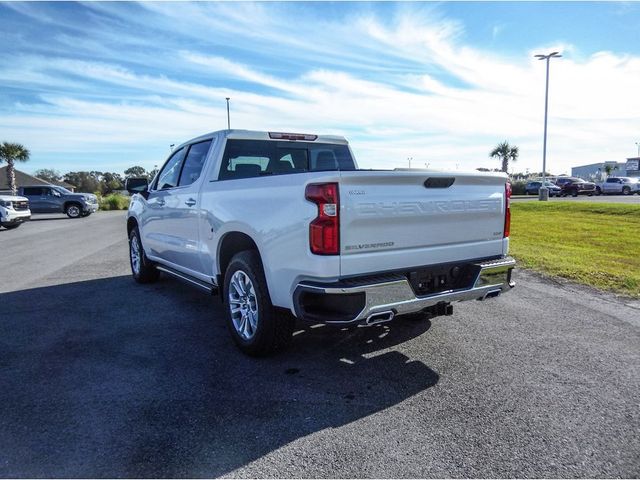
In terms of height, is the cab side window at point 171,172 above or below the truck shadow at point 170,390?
above

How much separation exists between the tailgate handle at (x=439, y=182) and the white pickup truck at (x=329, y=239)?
1 cm

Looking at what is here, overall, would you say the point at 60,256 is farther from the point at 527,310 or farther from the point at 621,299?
the point at 621,299

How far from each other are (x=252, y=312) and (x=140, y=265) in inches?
148

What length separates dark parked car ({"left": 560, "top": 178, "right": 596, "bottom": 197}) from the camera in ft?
126

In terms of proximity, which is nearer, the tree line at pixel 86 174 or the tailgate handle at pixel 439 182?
the tailgate handle at pixel 439 182

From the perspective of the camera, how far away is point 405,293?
10.9 feet

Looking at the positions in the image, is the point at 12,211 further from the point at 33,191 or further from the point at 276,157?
the point at 276,157

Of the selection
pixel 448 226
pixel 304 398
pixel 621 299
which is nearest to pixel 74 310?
pixel 304 398

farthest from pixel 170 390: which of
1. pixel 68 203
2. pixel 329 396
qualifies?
pixel 68 203

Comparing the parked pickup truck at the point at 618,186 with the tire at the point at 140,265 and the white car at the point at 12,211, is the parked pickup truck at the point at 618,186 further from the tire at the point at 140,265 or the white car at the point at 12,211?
the tire at the point at 140,265

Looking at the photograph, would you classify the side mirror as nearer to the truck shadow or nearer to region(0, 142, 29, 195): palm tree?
the truck shadow

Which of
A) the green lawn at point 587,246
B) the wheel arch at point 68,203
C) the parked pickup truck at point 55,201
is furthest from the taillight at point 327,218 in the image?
the wheel arch at point 68,203

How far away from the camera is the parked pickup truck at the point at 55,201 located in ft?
88.9

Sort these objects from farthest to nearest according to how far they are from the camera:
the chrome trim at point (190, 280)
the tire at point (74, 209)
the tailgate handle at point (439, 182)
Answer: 1. the tire at point (74, 209)
2. the chrome trim at point (190, 280)
3. the tailgate handle at point (439, 182)
